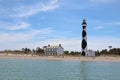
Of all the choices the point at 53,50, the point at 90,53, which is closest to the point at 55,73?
the point at 90,53

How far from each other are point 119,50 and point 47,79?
92.0m

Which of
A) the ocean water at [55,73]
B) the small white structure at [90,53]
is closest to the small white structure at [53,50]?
the small white structure at [90,53]

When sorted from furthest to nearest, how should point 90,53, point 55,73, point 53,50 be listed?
point 53,50 < point 90,53 < point 55,73

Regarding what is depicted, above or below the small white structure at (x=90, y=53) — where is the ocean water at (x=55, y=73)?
below

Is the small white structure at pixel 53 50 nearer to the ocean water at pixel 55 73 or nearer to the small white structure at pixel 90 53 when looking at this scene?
the small white structure at pixel 90 53

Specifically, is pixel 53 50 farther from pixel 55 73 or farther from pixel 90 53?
pixel 55 73

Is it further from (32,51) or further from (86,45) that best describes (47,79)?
(32,51)

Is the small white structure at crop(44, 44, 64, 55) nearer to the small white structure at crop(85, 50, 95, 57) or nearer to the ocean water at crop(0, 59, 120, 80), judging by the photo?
the small white structure at crop(85, 50, 95, 57)

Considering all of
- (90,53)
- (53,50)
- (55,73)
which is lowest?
(55,73)

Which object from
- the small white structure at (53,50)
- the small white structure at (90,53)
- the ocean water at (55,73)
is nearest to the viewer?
the ocean water at (55,73)

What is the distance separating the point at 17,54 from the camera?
12744cm

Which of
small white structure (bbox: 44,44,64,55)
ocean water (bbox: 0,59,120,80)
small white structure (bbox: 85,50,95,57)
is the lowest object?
ocean water (bbox: 0,59,120,80)

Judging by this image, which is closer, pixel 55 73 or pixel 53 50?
pixel 55 73

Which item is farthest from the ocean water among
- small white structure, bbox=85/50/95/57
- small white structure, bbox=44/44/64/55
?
small white structure, bbox=44/44/64/55
